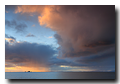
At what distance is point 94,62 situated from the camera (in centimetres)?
986

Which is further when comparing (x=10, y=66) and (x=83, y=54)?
(x=83, y=54)

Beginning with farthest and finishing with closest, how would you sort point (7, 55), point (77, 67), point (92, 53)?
point (77, 67), point (92, 53), point (7, 55)

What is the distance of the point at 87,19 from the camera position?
8.14 meters

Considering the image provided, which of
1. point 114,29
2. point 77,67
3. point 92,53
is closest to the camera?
point 114,29

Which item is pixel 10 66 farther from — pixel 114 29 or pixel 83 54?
pixel 114 29

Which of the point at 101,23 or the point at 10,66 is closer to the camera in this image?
the point at 101,23

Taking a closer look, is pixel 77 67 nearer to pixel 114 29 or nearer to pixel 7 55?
pixel 114 29

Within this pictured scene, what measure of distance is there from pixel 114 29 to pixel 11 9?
23.9ft
